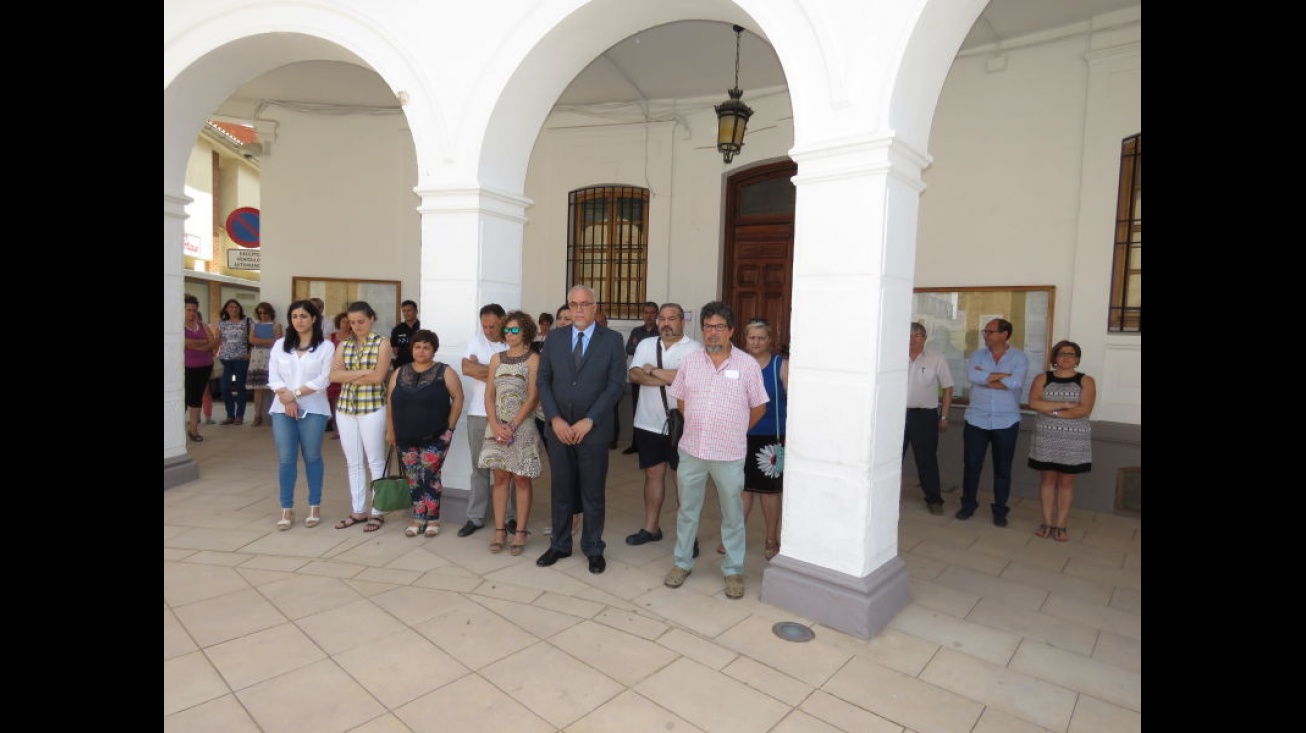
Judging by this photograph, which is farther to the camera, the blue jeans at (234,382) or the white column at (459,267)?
the blue jeans at (234,382)

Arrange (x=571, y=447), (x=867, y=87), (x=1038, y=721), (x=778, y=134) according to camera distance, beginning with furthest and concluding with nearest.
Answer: (x=778, y=134) → (x=571, y=447) → (x=867, y=87) → (x=1038, y=721)

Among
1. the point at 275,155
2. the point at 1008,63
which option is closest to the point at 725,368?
the point at 1008,63

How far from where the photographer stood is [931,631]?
3.89 metres

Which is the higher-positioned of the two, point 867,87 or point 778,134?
point 778,134

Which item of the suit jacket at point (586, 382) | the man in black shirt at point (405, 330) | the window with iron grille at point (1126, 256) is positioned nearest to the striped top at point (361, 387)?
the suit jacket at point (586, 382)

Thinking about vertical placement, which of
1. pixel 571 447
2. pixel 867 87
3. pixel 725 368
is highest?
pixel 867 87

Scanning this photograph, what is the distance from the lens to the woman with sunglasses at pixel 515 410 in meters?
4.66

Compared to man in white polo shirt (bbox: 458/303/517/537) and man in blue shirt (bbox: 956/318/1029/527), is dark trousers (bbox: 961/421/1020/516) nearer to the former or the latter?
man in blue shirt (bbox: 956/318/1029/527)

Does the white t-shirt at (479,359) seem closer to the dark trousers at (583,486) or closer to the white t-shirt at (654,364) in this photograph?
the dark trousers at (583,486)

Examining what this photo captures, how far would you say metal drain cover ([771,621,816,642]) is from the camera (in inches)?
147

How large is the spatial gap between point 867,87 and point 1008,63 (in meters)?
3.86

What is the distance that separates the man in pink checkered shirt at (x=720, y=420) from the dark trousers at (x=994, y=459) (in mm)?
2698

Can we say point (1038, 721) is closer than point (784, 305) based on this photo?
Yes

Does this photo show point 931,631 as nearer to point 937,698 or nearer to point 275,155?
point 937,698
